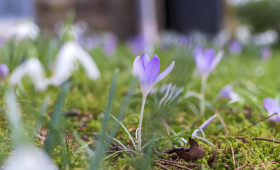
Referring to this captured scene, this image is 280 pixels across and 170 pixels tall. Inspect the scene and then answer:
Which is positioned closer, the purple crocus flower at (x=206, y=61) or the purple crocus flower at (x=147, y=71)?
the purple crocus flower at (x=147, y=71)

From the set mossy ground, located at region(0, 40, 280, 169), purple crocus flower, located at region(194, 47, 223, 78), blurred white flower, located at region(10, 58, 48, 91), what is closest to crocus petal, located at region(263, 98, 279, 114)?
mossy ground, located at region(0, 40, 280, 169)

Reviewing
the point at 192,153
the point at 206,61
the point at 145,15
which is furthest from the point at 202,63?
the point at 145,15

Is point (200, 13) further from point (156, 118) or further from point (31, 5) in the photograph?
point (156, 118)

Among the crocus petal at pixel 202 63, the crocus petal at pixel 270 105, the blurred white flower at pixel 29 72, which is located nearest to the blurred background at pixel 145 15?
the blurred white flower at pixel 29 72

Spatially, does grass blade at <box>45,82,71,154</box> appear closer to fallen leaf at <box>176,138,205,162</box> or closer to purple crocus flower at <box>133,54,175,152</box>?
purple crocus flower at <box>133,54,175,152</box>

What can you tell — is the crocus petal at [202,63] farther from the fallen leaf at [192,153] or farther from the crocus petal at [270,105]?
the fallen leaf at [192,153]

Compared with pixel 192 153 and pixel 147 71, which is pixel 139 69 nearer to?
pixel 147 71
